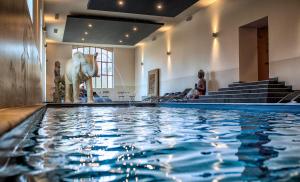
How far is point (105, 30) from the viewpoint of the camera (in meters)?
19.8

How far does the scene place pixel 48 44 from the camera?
2562cm

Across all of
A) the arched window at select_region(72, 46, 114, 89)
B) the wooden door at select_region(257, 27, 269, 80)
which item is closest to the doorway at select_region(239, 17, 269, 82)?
the wooden door at select_region(257, 27, 269, 80)

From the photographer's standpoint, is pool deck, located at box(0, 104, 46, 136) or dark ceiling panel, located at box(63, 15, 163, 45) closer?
pool deck, located at box(0, 104, 46, 136)

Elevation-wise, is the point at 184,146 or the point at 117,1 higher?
the point at 117,1

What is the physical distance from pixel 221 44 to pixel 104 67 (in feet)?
49.4

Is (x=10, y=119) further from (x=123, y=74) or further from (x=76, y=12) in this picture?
(x=123, y=74)

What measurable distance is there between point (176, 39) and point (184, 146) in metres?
17.9

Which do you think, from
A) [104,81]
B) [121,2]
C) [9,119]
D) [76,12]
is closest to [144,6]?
[121,2]

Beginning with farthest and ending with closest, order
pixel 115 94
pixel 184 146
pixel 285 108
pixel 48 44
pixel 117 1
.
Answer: pixel 115 94 < pixel 48 44 < pixel 117 1 < pixel 285 108 < pixel 184 146

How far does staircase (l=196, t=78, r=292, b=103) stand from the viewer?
10227 mm

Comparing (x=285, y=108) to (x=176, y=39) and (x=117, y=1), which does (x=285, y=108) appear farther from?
(x=176, y=39)

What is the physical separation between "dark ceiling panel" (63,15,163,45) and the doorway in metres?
6.16

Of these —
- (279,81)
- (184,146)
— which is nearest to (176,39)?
(279,81)

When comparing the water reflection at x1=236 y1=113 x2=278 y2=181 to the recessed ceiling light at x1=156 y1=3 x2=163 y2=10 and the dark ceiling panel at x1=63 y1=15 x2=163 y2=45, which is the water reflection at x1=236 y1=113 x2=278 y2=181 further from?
the dark ceiling panel at x1=63 y1=15 x2=163 y2=45
